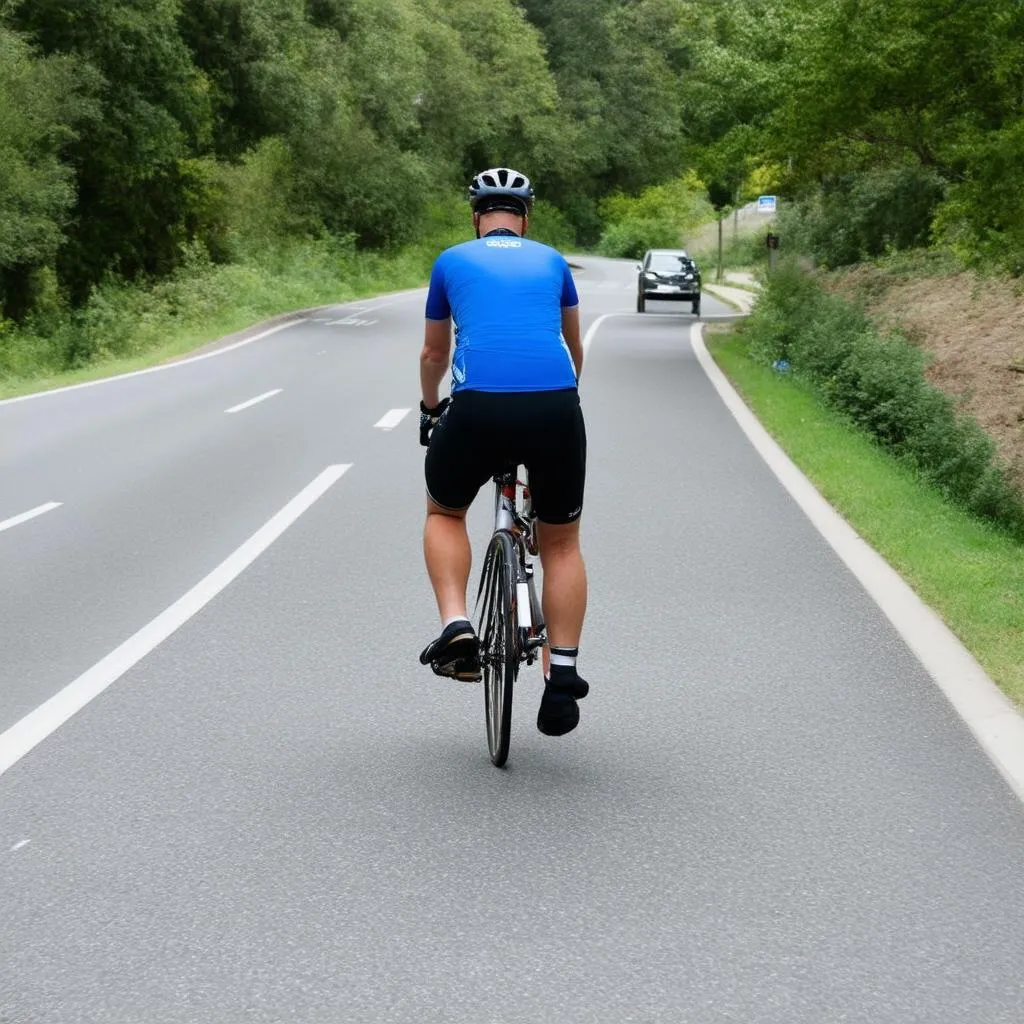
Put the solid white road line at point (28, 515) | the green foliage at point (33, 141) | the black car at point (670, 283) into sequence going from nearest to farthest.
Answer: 1. the solid white road line at point (28, 515)
2. the green foliage at point (33, 141)
3. the black car at point (670, 283)

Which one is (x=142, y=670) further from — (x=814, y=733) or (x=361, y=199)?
(x=361, y=199)

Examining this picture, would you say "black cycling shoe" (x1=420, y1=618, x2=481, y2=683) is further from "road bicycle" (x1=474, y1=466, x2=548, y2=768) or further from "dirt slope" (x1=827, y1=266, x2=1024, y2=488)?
"dirt slope" (x1=827, y1=266, x2=1024, y2=488)

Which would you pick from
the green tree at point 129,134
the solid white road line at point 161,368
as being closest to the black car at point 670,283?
the solid white road line at point 161,368

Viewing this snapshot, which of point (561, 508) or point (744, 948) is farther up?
point (561, 508)

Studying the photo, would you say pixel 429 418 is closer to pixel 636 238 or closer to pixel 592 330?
pixel 592 330

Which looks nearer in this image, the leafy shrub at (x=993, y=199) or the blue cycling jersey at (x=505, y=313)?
the blue cycling jersey at (x=505, y=313)

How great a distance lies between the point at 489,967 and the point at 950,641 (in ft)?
13.2

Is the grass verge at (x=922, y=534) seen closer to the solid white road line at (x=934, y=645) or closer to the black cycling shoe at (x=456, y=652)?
the solid white road line at (x=934, y=645)

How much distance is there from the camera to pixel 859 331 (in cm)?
2239

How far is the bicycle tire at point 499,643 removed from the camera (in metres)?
5.40

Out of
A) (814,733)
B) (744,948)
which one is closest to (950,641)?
(814,733)

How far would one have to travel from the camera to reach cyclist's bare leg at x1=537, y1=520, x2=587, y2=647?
557cm

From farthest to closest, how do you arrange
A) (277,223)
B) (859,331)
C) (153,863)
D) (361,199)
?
1. (361,199)
2. (277,223)
3. (859,331)
4. (153,863)

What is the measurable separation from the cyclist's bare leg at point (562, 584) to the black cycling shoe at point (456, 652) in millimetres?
276
